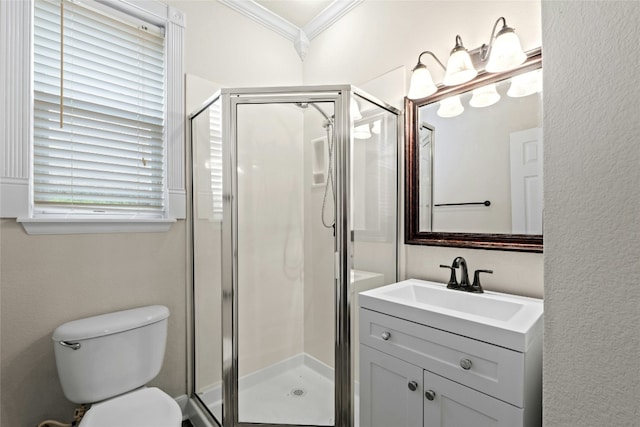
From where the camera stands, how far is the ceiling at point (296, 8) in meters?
2.14

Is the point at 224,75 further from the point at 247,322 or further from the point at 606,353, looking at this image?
the point at 606,353

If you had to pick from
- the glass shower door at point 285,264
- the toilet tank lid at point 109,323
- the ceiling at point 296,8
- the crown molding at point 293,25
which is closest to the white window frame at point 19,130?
the toilet tank lid at point 109,323

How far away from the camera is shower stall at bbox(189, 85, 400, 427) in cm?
160

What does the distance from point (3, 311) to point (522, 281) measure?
2.32 meters

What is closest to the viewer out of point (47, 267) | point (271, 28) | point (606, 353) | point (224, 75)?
point (606, 353)

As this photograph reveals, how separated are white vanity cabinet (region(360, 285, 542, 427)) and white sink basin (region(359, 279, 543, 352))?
11 mm

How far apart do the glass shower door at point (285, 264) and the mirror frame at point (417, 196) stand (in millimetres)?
454

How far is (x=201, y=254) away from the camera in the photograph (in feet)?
6.04

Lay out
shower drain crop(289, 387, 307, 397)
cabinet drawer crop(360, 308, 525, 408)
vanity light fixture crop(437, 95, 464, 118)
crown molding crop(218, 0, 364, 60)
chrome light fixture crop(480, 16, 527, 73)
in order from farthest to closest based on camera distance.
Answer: crown molding crop(218, 0, 364, 60) < shower drain crop(289, 387, 307, 397) < vanity light fixture crop(437, 95, 464, 118) < chrome light fixture crop(480, 16, 527, 73) < cabinet drawer crop(360, 308, 525, 408)

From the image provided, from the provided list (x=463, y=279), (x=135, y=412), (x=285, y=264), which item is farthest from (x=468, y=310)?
(x=135, y=412)

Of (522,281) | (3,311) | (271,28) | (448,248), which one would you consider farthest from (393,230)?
(3,311)

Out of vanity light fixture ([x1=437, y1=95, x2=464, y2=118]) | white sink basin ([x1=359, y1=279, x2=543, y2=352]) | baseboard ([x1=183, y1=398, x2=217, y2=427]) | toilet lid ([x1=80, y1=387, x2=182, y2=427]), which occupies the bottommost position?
baseboard ([x1=183, y1=398, x2=217, y2=427])

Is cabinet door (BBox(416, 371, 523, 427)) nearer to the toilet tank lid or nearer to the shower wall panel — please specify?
the shower wall panel

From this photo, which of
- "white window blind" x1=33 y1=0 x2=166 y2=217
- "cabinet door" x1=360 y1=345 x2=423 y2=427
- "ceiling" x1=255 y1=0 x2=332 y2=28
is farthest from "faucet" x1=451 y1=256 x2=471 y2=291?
"ceiling" x1=255 y1=0 x2=332 y2=28
